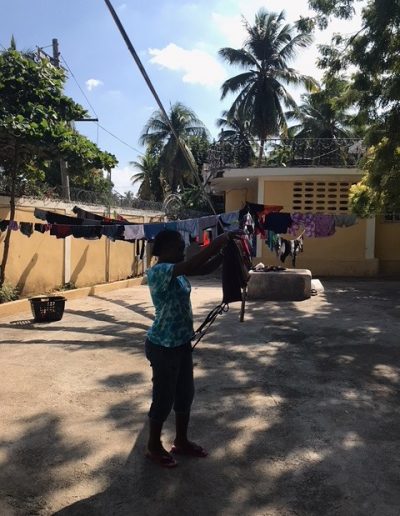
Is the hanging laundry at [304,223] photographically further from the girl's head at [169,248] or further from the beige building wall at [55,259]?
the girl's head at [169,248]

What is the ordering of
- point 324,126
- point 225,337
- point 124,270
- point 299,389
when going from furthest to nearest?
1. point 324,126
2. point 124,270
3. point 225,337
4. point 299,389

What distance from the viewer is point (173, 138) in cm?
3041

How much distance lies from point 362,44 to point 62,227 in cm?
657

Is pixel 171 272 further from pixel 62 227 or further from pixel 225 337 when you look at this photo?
pixel 62 227

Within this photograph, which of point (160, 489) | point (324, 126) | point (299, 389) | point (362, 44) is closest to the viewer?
point (160, 489)

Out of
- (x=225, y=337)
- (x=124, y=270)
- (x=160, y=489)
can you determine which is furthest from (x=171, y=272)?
(x=124, y=270)

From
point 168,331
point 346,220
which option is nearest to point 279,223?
point 346,220

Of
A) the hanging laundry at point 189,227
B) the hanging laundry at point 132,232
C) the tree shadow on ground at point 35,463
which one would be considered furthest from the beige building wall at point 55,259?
the tree shadow on ground at point 35,463

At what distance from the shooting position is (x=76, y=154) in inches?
363

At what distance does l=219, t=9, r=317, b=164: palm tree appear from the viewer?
23.4 m

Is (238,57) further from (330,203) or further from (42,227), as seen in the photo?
(42,227)

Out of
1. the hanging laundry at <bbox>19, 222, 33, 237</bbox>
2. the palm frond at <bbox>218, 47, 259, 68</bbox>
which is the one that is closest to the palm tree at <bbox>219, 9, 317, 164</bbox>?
the palm frond at <bbox>218, 47, 259, 68</bbox>

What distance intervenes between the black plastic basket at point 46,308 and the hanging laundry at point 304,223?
516 cm

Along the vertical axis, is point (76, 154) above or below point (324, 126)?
below
